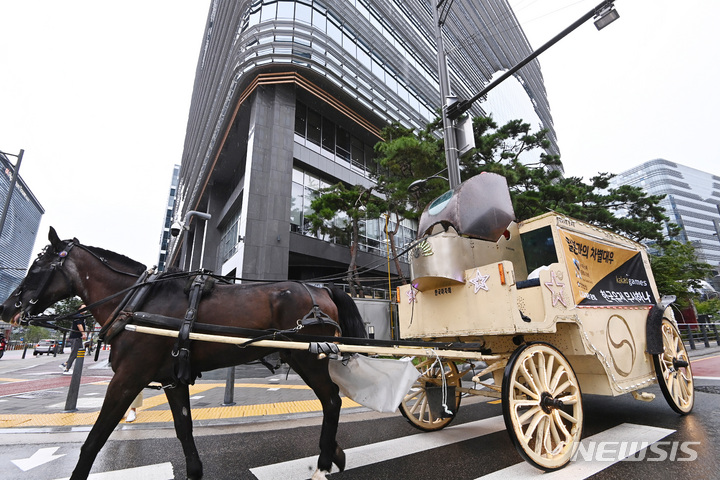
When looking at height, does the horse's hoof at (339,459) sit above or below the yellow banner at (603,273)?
below

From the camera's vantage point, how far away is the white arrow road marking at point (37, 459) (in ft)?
11.1

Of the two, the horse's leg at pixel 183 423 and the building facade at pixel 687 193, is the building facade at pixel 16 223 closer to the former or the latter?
the horse's leg at pixel 183 423

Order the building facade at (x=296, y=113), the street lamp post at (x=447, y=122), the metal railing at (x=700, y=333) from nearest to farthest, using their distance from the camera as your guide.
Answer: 1. the street lamp post at (x=447, y=122)
2. the metal railing at (x=700, y=333)
3. the building facade at (x=296, y=113)

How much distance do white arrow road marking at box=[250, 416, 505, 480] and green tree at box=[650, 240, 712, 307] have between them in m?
16.9

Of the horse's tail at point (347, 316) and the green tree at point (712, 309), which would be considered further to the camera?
the green tree at point (712, 309)

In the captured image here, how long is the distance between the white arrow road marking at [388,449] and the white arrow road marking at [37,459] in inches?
90.4

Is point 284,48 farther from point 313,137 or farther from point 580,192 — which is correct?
point 580,192

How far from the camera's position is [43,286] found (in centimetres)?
312

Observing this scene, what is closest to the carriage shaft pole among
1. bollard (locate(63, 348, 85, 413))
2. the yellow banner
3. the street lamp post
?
the yellow banner

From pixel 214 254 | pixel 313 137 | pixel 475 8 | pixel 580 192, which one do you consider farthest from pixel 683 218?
pixel 214 254

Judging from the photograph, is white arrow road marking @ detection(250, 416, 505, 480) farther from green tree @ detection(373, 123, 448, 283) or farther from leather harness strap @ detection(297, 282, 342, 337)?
green tree @ detection(373, 123, 448, 283)

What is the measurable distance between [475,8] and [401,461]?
5703cm

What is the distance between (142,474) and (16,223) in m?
24.8
